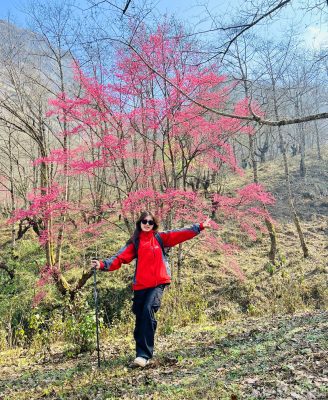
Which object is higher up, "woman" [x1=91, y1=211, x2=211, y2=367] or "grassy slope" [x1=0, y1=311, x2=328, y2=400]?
"woman" [x1=91, y1=211, x2=211, y2=367]

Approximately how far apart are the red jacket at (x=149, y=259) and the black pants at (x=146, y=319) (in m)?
0.08

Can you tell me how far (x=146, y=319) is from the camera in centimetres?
360

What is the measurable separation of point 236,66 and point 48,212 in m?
6.79

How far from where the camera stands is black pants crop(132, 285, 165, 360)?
139 inches

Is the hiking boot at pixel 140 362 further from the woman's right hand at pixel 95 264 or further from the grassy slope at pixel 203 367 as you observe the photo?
the woman's right hand at pixel 95 264

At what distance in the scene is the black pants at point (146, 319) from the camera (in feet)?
11.6

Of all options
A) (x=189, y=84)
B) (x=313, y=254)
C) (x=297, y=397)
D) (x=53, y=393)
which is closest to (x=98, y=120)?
(x=189, y=84)

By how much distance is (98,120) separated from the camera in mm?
7395

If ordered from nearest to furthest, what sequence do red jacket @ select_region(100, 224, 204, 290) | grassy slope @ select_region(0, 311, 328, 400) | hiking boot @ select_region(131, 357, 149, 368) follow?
1. grassy slope @ select_region(0, 311, 328, 400)
2. hiking boot @ select_region(131, 357, 149, 368)
3. red jacket @ select_region(100, 224, 204, 290)

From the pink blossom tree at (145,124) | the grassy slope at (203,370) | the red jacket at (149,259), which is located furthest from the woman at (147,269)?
the pink blossom tree at (145,124)

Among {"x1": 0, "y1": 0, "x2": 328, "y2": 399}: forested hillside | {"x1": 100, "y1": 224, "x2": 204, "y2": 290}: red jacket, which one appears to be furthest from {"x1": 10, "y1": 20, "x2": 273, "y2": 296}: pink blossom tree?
{"x1": 100, "y1": 224, "x2": 204, "y2": 290}: red jacket

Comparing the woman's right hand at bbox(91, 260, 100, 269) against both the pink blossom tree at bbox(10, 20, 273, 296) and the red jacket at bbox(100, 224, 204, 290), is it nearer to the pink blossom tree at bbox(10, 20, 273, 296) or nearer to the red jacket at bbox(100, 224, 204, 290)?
the red jacket at bbox(100, 224, 204, 290)

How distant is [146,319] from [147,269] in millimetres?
520

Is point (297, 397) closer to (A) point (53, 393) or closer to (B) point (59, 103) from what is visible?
(A) point (53, 393)
